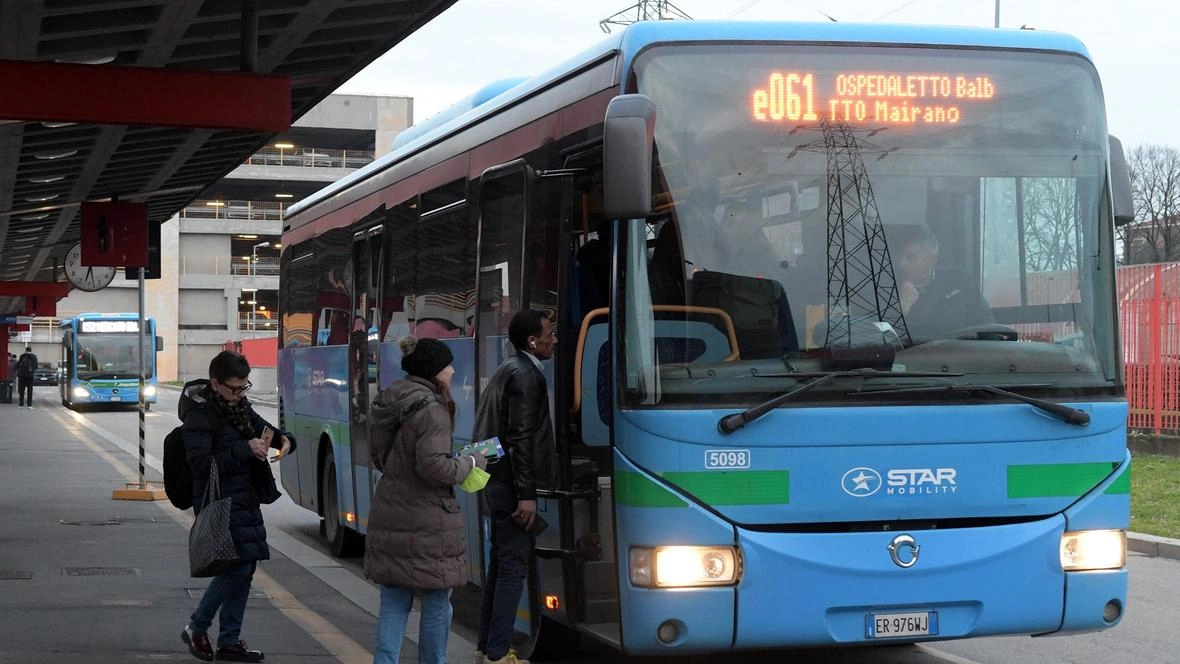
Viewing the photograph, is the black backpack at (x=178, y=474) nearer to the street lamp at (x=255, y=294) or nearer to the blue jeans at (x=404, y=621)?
the blue jeans at (x=404, y=621)

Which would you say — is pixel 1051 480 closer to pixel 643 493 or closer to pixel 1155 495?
pixel 643 493

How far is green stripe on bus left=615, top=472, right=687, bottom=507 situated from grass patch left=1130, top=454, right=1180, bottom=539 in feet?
27.7

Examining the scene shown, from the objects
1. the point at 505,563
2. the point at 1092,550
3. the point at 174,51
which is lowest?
the point at 505,563

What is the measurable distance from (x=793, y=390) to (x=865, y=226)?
32.4 inches

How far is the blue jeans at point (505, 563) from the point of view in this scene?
7.43 m

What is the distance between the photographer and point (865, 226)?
6754mm

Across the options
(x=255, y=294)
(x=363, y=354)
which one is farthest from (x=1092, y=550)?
(x=255, y=294)

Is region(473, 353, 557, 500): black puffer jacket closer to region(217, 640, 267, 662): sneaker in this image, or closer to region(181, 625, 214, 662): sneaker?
region(217, 640, 267, 662): sneaker

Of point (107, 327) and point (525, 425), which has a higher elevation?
point (107, 327)

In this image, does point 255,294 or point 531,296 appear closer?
point 531,296

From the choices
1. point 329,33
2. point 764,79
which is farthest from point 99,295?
point 764,79

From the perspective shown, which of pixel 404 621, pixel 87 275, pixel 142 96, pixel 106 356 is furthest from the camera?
pixel 106 356

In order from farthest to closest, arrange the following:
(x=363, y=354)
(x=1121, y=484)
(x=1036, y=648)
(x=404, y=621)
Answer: (x=363, y=354) < (x=1036, y=648) < (x=1121, y=484) < (x=404, y=621)

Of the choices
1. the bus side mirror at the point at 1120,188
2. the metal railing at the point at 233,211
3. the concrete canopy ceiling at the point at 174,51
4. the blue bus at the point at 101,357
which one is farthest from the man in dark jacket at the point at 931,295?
the metal railing at the point at 233,211
